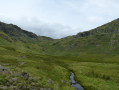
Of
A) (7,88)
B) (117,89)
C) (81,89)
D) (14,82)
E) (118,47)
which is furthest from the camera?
(118,47)

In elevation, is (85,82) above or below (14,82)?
below

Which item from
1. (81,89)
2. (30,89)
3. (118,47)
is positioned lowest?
(81,89)

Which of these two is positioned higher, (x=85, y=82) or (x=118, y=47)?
(x=118, y=47)

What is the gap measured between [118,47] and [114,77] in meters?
134

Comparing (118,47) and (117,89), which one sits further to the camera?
(118,47)

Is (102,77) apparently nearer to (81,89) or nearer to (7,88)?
(81,89)

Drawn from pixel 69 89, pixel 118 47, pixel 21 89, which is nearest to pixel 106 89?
pixel 69 89

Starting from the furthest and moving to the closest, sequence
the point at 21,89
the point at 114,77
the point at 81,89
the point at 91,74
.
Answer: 1. the point at 91,74
2. the point at 114,77
3. the point at 81,89
4. the point at 21,89

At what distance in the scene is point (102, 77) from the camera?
5834cm

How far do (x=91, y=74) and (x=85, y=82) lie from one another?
41.1 ft

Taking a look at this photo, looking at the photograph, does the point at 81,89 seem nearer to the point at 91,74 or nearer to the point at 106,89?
the point at 106,89

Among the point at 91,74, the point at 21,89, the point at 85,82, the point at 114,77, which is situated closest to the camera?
the point at 21,89

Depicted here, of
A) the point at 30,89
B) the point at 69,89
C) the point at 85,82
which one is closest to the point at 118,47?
the point at 85,82

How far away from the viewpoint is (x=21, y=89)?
34656 millimetres
